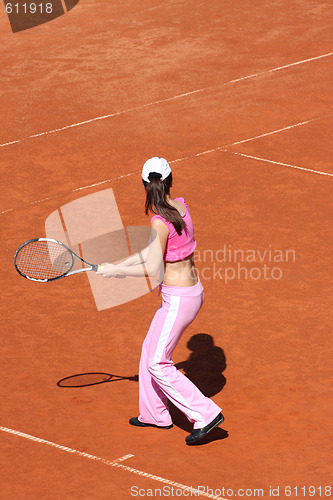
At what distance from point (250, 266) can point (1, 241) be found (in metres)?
3.01

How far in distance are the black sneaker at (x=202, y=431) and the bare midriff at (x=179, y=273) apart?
1055 millimetres

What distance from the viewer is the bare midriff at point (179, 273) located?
7047 millimetres

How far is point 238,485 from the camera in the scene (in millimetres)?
6473

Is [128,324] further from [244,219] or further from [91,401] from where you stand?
[244,219]

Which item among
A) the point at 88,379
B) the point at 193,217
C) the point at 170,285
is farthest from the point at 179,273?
the point at 193,217

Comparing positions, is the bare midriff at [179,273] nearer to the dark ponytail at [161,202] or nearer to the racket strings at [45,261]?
the dark ponytail at [161,202]

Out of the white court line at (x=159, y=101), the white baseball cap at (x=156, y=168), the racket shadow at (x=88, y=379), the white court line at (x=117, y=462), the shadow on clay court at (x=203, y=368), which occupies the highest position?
the white baseball cap at (x=156, y=168)

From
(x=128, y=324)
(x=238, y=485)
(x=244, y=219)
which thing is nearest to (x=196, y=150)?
(x=244, y=219)

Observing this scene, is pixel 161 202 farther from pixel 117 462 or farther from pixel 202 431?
pixel 117 462

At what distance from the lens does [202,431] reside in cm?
700

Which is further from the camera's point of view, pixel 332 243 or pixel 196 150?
pixel 196 150

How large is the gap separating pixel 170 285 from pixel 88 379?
1.57 m

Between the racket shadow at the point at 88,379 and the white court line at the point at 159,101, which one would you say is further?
the white court line at the point at 159,101

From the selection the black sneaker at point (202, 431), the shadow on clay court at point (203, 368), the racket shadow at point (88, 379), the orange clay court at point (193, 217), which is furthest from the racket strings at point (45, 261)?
the black sneaker at point (202, 431)
